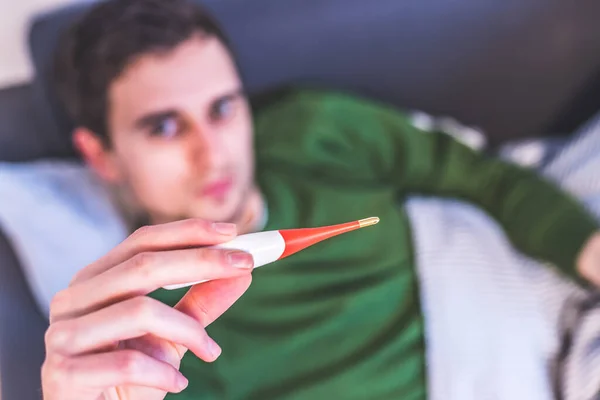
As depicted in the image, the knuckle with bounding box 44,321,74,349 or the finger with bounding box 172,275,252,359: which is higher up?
the finger with bounding box 172,275,252,359

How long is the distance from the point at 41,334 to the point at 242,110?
362 mm

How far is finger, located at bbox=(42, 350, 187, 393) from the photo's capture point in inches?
14.1

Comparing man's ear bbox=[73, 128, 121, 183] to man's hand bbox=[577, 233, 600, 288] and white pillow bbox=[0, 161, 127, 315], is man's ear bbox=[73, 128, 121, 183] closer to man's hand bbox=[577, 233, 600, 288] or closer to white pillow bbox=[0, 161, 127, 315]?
white pillow bbox=[0, 161, 127, 315]

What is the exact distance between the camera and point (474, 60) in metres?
0.90

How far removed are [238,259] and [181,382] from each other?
105mm

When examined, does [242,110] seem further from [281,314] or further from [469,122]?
[469,122]

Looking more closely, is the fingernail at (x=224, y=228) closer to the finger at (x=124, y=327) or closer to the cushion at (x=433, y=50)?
the finger at (x=124, y=327)

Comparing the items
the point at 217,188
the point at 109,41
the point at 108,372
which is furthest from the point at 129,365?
the point at 109,41

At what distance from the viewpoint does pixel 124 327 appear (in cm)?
36

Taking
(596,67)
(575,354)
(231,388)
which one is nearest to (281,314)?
(231,388)

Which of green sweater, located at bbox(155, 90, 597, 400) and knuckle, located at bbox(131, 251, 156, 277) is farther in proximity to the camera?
green sweater, located at bbox(155, 90, 597, 400)

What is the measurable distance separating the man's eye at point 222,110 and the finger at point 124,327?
31 cm

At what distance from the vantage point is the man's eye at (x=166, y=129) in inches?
24.0

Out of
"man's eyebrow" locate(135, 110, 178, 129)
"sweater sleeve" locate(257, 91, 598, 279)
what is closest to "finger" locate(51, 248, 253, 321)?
"man's eyebrow" locate(135, 110, 178, 129)
